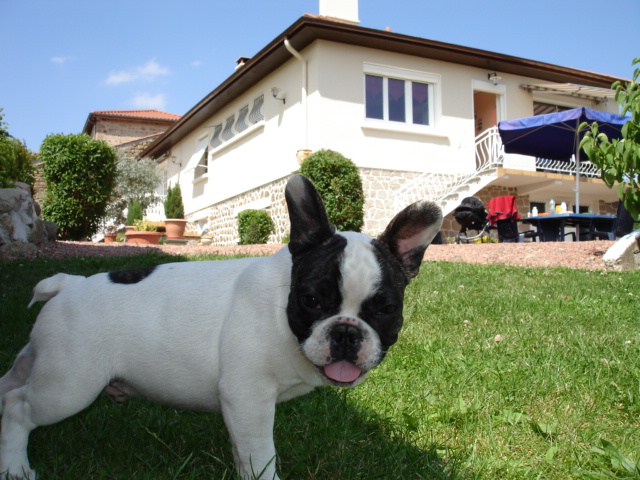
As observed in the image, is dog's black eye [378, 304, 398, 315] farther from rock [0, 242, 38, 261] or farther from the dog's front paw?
rock [0, 242, 38, 261]

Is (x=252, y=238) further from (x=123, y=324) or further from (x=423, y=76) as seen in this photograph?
(x=123, y=324)

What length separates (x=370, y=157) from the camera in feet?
53.9

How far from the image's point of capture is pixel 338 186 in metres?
14.0

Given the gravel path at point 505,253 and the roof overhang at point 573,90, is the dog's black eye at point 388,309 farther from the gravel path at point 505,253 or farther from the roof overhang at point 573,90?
the roof overhang at point 573,90

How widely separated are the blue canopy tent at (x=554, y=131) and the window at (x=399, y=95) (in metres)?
2.94

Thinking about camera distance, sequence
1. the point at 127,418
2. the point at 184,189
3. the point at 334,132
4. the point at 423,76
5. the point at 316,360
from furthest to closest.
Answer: the point at 184,189 → the point at 423,76 → the point at 334,132 → the point at 127,418 → the point at 316,360

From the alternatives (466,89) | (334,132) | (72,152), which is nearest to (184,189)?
(72,152)

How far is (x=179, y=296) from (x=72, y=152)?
16.0m

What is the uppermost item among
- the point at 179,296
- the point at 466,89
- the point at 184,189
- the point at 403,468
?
the point at 466,89

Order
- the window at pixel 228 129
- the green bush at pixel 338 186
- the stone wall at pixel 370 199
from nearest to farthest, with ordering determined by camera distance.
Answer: the green bush at pixel 338 186, the stone wall at pixel 370 199, the window at pixel 228 129

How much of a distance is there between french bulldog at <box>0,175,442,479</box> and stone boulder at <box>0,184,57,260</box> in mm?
7626

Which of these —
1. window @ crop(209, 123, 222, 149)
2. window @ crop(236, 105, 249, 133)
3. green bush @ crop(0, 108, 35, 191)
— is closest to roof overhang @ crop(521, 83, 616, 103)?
window @ crop(236, 105, 249, 133)

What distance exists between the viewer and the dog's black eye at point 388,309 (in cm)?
213

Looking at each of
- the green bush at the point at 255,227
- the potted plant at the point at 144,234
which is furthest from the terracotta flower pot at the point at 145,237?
the green bush at the point at 255,227
